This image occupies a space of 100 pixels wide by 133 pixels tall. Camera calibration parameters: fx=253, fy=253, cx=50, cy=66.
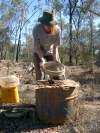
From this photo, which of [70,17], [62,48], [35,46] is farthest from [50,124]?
[70,17]

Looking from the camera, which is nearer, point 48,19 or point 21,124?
point 21,124

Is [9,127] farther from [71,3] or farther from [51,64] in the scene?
[71,3]

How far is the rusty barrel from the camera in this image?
130 inches

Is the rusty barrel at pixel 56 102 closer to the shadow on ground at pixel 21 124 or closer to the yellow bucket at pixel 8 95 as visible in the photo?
the shadow on ground at pixel 21 124

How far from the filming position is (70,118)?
3.43m

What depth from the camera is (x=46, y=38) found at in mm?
3881

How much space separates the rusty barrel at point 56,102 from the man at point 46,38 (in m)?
0.47

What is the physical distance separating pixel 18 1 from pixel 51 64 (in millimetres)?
22668

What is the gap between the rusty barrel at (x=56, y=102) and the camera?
3.31 meters

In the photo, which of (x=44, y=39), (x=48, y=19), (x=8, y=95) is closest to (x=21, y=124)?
(x=8, y=95)

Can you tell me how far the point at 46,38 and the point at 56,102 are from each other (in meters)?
1.06

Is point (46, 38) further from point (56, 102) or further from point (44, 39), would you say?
point (56, 102)

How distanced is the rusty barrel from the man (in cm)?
47

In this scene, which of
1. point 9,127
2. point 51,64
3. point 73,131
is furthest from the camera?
point 51,64
